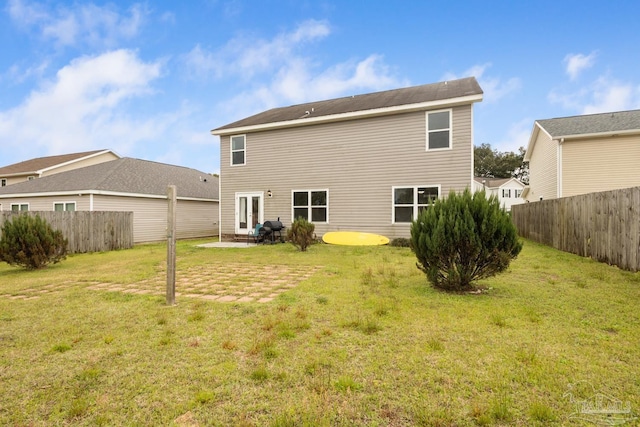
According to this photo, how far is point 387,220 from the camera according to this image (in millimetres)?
12906

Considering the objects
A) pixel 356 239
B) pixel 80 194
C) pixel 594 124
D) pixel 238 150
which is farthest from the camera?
pixel 594 124

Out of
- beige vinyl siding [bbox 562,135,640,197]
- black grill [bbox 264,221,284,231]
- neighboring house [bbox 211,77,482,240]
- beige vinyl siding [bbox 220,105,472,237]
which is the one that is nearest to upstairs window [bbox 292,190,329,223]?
neighboring house [bbox 211,77,482,240]

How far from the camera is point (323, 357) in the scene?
2.95 metres

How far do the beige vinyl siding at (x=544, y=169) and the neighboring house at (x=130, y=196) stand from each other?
19.9 metres

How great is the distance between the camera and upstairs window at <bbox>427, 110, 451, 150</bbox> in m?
12.0

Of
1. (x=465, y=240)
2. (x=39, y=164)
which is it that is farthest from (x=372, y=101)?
(x=39, y=164)

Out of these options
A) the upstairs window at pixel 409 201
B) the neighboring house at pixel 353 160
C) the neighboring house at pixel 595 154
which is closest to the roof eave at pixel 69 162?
the neighboring house at pixel 353 160

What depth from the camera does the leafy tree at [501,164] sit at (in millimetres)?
53156

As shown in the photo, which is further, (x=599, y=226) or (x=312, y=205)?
(x=312, y=205)

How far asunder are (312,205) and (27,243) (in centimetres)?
941

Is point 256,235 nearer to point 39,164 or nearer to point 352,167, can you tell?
point 352,167

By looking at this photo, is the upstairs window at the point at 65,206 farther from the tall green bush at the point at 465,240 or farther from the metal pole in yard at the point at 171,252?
the tall green bush at the point at 465,240

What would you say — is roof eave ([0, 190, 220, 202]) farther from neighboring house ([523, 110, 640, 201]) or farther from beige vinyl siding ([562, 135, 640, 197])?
beige vinyl siding ([562, 135, 640, 197])

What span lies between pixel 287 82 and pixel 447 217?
17.8m
